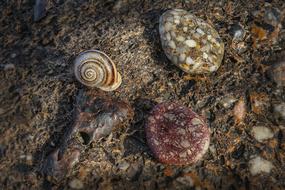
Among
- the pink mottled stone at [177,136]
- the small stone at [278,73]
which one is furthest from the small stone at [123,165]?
the small stone at [278,73]

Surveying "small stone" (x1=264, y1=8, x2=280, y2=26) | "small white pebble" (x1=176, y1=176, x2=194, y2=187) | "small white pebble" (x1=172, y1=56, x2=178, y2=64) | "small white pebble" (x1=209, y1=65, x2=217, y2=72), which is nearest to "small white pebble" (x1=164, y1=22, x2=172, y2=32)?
Answer: "small white pebble" (x1=172, y1=56, x2=178, y2=64)

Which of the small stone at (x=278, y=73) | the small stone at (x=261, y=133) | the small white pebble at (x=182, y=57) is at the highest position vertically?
the small white pebble at (x=182, y=57)

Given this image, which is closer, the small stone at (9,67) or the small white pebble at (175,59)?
the small white pebble at (175,59)

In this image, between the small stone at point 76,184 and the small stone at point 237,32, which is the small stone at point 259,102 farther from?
the small stone at point 76,184

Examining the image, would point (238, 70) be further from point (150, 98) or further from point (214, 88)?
point (150, 98)

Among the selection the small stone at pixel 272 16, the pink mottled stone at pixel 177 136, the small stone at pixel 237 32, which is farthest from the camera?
the small stone at pixel 272 16

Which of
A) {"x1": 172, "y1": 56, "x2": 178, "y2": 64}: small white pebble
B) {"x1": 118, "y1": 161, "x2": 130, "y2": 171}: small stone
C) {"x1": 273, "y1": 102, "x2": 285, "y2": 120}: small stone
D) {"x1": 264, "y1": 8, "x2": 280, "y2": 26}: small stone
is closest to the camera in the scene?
{"x1": 118, "y1": 161, "x2": 130, "y2": 171}: small stone

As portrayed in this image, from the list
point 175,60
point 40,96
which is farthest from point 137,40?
point 40,96

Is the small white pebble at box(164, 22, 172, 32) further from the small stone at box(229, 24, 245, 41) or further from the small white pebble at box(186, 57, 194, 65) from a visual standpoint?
the small stone at box(229, 24, 245, 41)
